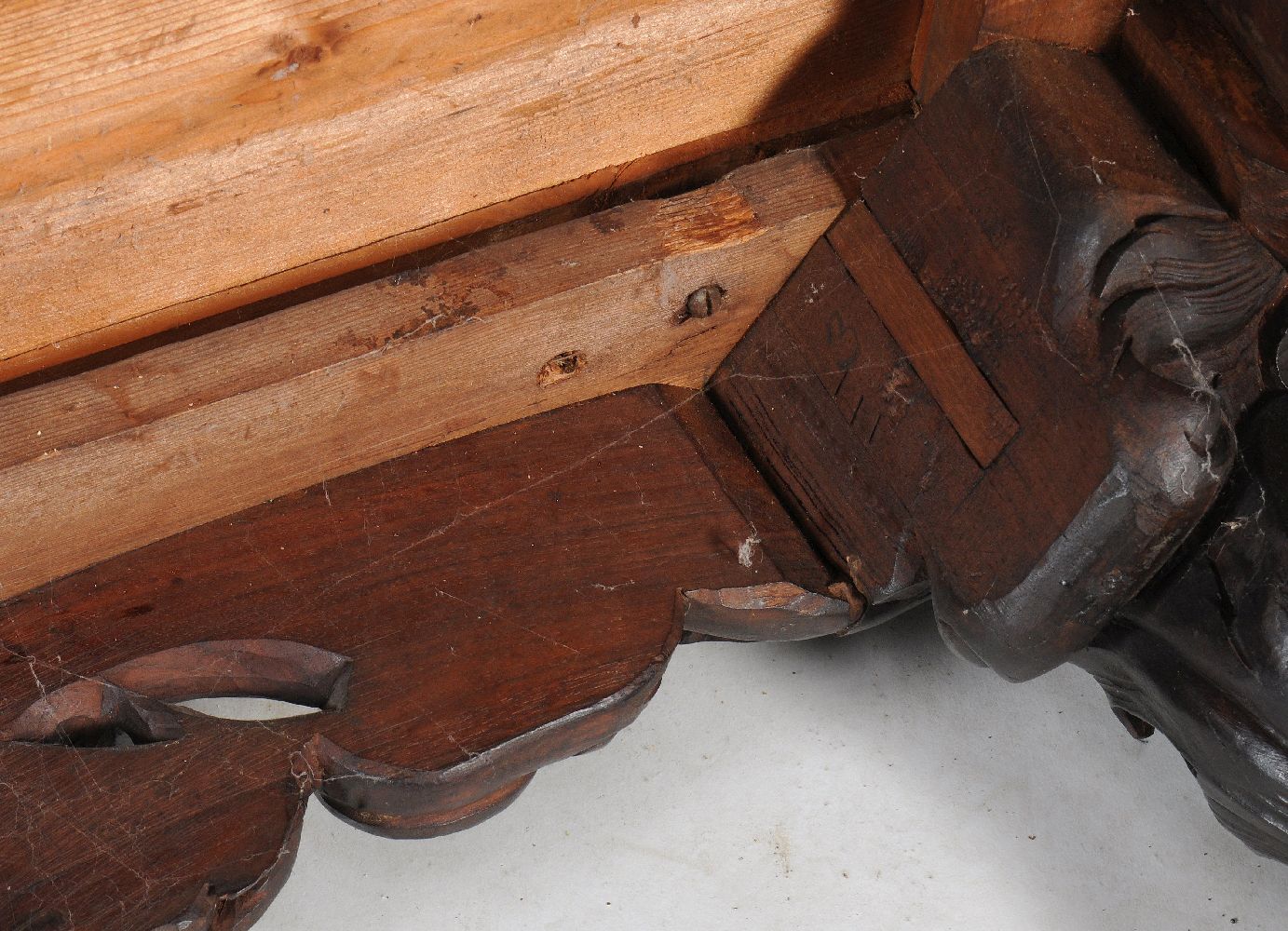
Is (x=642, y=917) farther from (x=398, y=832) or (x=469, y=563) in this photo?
(x=469, y=563)

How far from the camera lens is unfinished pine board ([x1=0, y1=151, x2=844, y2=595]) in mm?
1058

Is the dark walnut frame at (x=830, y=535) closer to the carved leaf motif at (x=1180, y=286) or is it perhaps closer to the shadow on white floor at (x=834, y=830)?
the carved leaf motif at (x=1180, y=286)

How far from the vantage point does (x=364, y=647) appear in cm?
115

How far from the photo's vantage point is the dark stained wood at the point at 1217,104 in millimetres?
974

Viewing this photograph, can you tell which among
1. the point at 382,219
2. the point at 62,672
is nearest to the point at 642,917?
the point at 62,672

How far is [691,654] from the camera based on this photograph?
4.89ft

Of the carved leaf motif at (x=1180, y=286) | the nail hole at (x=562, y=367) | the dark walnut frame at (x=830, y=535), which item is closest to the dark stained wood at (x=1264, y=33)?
the dark walnut frame at (x=830, y=535)

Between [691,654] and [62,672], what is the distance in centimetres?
63

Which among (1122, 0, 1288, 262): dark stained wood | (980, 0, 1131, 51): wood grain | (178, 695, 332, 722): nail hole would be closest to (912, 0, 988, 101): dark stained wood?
(980, 0, 1131, 51): wood grain

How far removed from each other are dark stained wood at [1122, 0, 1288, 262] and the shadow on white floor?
2.09 ft

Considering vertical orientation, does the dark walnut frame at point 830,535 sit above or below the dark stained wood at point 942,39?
below

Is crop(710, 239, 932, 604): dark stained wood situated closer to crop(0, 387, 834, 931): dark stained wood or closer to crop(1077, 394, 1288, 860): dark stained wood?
crop(0, 387, 834, 931): dark stained wood

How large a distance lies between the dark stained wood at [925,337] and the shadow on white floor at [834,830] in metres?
0.47

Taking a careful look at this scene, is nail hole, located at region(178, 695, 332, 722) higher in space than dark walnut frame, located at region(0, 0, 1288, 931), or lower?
lower
